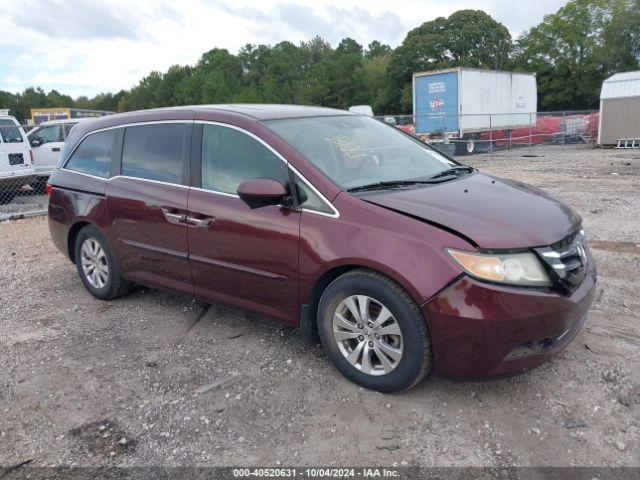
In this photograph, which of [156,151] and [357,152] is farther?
[156,151]

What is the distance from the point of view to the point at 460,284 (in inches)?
116

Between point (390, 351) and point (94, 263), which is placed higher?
point (94, 263)

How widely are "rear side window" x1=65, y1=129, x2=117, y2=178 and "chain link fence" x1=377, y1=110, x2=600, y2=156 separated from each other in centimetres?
1699

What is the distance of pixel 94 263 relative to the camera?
5215 millimetres

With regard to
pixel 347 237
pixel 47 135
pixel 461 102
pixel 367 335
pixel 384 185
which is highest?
pixel 461 102

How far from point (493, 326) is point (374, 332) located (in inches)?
27.2

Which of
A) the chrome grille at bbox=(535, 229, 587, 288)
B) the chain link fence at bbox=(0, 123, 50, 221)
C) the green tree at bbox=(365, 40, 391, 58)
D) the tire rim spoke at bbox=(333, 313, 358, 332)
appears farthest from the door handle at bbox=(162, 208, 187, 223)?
the green tree at bbox=(365, 40, 391, 58)

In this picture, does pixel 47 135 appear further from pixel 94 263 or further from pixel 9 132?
pixel 94 263

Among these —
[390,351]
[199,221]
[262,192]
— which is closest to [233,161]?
[199,221]

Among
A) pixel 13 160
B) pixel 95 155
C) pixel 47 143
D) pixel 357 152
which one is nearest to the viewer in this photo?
pixel 357 152

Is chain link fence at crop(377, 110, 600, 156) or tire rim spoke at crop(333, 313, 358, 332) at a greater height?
chain link fence at crop(377, 110, 600, 156)

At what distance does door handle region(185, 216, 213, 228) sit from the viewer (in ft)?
13.1

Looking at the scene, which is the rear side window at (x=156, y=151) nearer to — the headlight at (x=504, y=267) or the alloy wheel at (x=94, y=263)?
the alloy wheel at (x=94, y=263)

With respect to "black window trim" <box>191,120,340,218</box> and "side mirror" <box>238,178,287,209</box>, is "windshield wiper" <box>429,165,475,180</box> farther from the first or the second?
"side mirror" <box>238,178,287,209</box>
